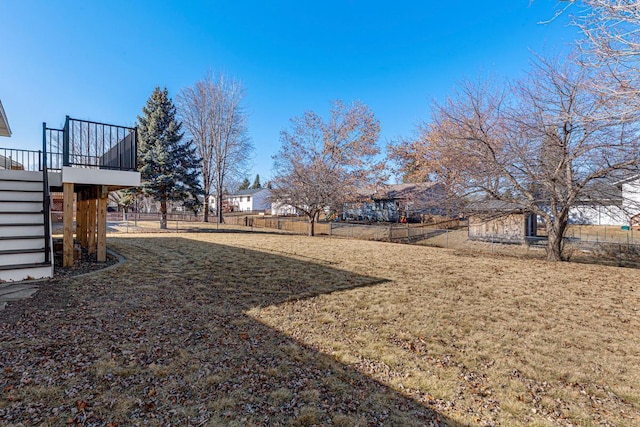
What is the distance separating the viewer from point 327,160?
65.7ft

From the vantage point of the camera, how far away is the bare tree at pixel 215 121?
2362cm

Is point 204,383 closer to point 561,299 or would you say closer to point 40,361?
point 40,361

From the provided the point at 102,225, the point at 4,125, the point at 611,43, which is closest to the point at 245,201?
the point at 4,125

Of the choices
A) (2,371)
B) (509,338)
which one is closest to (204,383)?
(2,371)

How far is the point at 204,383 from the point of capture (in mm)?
2432

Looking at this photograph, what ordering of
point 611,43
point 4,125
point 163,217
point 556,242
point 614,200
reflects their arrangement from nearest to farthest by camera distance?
point 611,43 → point 4,125 → point 614,200 → point 556,242 → point 163,217

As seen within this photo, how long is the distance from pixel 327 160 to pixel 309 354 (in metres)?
17.7

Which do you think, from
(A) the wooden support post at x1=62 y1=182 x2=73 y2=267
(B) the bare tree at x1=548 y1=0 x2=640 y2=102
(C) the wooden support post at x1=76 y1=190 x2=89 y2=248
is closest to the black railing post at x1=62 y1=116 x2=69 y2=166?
(A) the wooden support post at x1=62 y1=182 x2=73 y2=267

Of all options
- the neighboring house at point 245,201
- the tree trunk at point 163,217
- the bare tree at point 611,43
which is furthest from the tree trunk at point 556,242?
the neighboring house at point 245,201

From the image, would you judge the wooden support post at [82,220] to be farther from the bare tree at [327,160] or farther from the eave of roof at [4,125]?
the bare tree at [327,160]

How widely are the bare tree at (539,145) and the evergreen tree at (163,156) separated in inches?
630

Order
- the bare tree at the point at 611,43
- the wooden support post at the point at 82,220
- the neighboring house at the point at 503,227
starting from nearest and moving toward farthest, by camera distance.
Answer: the bare tree at the point at 611,43 → the wooden support post at the point at 82,220 → the neighboring house at the point at 503,227

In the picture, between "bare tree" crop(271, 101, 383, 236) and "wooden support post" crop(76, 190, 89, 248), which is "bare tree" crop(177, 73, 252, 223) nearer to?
"bare tree" crop(271, 101, 383, 236)

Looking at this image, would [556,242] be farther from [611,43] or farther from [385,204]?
[385,204]
